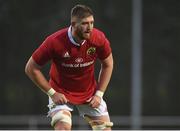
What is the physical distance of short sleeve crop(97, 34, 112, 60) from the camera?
359 inches

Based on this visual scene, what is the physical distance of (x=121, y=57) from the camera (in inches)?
797

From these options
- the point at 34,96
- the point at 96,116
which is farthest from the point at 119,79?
the point at 96,116

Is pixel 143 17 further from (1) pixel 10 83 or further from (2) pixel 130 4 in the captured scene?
(1) pixel 10 83

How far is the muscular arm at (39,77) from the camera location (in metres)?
9.05

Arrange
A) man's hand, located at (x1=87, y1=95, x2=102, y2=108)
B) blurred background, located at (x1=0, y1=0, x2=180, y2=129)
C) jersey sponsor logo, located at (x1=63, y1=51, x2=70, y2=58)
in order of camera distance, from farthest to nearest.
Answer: blurred background, located at (x1=0, y1=0, x2=180, y2=129) < man's hand, located at (x1=87, y1=95, x2=102, y2=108) < jersey sponsor logo, located at (x1=63, y1=51, x2=70, y2=58)

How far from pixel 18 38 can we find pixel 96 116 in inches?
449

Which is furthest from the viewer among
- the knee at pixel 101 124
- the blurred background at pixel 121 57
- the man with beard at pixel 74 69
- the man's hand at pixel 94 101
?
the blurred background at pixel 121 57

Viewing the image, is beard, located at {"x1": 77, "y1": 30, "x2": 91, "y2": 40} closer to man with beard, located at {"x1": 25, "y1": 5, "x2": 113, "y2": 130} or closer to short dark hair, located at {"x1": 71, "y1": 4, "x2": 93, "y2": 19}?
man with beard, located at {"x1": 25, "y1": 5, "x2": 113, "y2": 130}

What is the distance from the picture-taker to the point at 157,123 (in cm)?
2030

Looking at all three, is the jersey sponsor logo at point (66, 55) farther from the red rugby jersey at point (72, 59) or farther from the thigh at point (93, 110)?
the thigh at point (93, 110)

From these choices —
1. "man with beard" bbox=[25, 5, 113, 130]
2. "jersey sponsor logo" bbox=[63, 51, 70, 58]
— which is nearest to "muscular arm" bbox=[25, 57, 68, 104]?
"man with beard" bbox=[25, 5, 113, 130]

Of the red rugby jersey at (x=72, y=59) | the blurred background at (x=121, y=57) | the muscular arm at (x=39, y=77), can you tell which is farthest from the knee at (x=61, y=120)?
the blurred background at (x=121, y=57)

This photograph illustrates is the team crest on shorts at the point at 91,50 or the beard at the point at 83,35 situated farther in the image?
the team crest on shorts at the point at 91,50

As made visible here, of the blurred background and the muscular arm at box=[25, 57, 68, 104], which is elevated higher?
the muscular arm at box=[25, 57, 68, 104]
